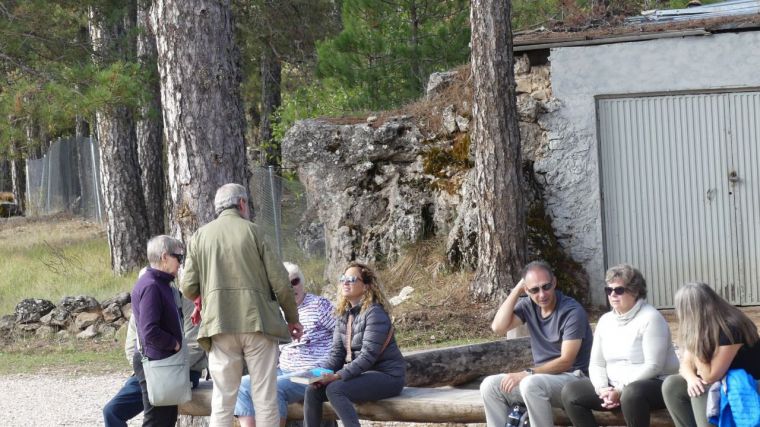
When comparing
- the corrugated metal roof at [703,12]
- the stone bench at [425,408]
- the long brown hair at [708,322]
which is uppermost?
the corrugated metal roof at [703,12]

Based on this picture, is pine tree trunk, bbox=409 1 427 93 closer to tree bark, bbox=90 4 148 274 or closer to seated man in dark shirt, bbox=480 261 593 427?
tree bark, bbox=90 4 148 274

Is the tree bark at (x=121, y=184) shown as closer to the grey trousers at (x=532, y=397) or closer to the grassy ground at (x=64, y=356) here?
the grassy ground at (x=64, y=356)

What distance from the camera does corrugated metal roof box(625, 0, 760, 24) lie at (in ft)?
44.3

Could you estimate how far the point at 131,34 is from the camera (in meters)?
19.2

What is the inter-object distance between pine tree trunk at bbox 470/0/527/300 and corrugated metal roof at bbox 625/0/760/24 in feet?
6.94

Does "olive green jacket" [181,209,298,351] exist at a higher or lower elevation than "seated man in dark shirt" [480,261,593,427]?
higher

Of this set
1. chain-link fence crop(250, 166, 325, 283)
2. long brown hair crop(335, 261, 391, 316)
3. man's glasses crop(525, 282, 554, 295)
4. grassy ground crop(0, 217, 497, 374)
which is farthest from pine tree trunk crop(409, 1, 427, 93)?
man's glasses crop(525, 282, 554, 295)

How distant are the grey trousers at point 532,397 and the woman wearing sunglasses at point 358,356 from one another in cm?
66

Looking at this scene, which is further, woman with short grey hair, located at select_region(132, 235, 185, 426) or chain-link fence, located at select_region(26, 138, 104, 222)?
chain-link fence, located at select_region(26, 138, 104, 222)

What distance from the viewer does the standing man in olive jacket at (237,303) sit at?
21.9 ft

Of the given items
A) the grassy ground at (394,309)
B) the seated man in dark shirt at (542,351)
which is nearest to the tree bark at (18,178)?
the grassy ground at (394,309)

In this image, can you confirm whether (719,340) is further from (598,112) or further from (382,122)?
(382,122)

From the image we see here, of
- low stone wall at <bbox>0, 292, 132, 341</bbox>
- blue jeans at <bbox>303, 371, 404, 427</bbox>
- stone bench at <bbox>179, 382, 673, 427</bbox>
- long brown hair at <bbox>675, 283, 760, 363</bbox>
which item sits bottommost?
low stone wall at <bbox>0, 292, 132, 341</bbox>

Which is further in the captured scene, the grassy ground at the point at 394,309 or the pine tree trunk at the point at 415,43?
the pine tree trunk at the point at 415,43
